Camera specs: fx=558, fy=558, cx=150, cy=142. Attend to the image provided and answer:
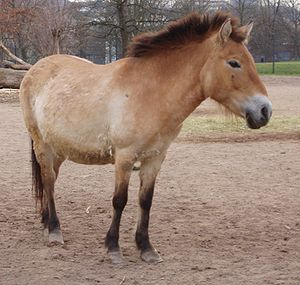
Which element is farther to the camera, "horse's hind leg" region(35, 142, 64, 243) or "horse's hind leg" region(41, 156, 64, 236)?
"horse's hind leg" region(41, 156, 64, 236)

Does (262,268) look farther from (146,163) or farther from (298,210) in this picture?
(298,210)

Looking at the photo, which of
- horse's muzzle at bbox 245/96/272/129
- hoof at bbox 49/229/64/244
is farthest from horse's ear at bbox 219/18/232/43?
hoof at bbox 49/229/64/244

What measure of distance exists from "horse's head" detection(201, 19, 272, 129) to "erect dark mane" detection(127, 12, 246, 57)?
184 millimetres

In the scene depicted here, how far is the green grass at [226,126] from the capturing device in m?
11.5

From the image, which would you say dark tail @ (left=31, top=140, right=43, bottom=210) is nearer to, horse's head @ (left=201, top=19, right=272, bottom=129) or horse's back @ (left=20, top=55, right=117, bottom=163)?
horse's back @ (left=20, top=55, right=117, bottom=163)

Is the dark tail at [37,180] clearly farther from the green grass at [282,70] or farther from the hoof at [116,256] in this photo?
the green grass at [282,70]

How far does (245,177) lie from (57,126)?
11.3 ft

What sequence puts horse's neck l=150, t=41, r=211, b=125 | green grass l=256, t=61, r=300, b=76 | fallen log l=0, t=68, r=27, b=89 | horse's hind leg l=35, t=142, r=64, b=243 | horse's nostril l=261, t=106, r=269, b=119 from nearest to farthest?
horse's nostril l=261, t=106, r=269, b=119, horse's neck l=150, t=41, r=211, b=125, horse's hind leg l=35, t=142, r=64, b=243, fallen log l=0, t=68, r=27, b=89, green grass l=256, t=61, r=300, b=76

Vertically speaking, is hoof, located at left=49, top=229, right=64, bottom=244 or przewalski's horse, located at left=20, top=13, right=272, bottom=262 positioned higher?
przewalski's horse, located at left=20, top=13, right=272, bottom=262

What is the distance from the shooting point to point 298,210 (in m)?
5.82

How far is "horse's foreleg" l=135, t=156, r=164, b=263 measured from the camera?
442 centimetres

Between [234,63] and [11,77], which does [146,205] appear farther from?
[11,77]

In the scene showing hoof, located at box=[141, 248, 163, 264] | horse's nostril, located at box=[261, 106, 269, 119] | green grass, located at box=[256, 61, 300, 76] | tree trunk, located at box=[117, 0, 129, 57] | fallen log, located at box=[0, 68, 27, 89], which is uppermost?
horse's nostril, located at box=[261, 106, 269, 119]

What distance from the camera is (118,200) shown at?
4.41 metres
